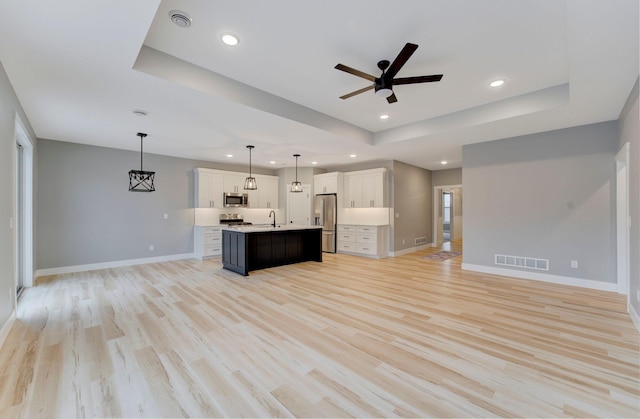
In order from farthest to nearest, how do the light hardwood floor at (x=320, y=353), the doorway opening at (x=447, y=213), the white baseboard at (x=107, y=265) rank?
the doorway opening at (x=447, y=213) → the white baseboard at (x=107, y=265) → the light hardwood floor at (x=320, y=353)

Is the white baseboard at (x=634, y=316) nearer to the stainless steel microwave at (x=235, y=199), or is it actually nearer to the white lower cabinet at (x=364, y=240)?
the white lower cabinet at (x=364, y=240)

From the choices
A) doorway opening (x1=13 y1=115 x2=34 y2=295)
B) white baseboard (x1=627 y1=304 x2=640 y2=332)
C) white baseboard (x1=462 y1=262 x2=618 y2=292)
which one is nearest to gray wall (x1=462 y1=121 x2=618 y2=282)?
white baseboard (x1=462 y1=262 x2=618 y2=292)

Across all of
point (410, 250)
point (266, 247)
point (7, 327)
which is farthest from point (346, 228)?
point (7, 327)

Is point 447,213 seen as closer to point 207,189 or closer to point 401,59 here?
point 207,189

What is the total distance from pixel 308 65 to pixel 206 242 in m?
5.34

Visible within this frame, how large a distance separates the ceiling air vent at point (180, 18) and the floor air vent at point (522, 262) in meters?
6.03

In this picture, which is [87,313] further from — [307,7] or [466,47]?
[466,47]

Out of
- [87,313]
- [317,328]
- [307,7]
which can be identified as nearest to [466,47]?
[307,7]

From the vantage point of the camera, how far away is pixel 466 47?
2.73 m

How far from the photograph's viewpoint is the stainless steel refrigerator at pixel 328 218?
26.4 ft

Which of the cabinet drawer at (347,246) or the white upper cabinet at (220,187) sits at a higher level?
the white upper cabinet at (220,187)

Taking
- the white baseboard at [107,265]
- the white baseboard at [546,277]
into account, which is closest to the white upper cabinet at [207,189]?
the white baseboard at [107,265]

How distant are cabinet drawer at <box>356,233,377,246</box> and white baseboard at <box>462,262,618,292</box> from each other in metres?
2.21

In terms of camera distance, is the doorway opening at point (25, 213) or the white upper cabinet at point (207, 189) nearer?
the doorway opening at point (25, 213)
